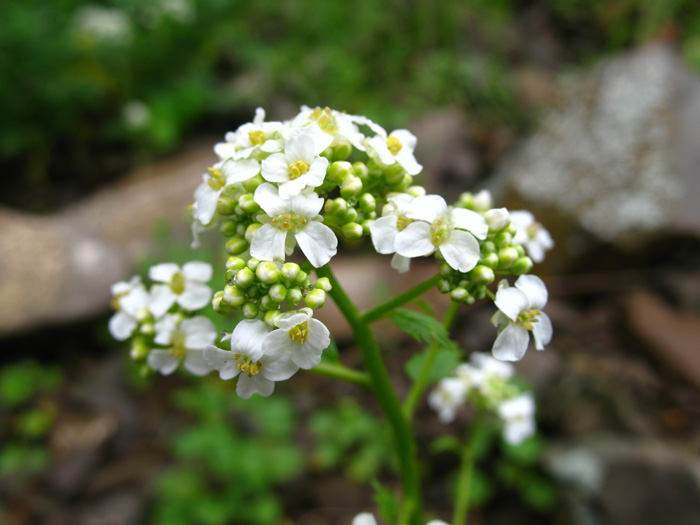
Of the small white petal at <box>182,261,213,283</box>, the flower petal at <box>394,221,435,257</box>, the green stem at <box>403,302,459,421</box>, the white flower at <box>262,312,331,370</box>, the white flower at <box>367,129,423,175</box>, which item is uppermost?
the white flower at <box>367,129,423,175</box>

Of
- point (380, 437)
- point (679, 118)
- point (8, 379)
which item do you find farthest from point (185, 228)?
point (679, 118)

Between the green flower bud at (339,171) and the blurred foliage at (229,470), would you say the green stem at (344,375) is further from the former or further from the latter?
the blurred foliage at (229,470)

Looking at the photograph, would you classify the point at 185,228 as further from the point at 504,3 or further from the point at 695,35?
the point at 695,35

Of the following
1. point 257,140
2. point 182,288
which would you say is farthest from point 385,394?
point 257,140

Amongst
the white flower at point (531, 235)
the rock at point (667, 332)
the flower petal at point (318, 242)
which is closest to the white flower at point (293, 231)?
the flower petal at point (318, 242)

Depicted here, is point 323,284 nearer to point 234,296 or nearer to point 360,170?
point 234,296

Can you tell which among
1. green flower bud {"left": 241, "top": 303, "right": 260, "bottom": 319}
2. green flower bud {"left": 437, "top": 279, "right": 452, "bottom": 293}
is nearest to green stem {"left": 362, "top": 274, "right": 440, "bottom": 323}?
green flower bud {"left": 437, "top": 279, "right": 452, "bottom": 293}

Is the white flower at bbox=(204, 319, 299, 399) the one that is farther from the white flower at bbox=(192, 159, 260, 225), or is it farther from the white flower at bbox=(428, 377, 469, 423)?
the white flower at bbox=(428, 377, 469, 423)
